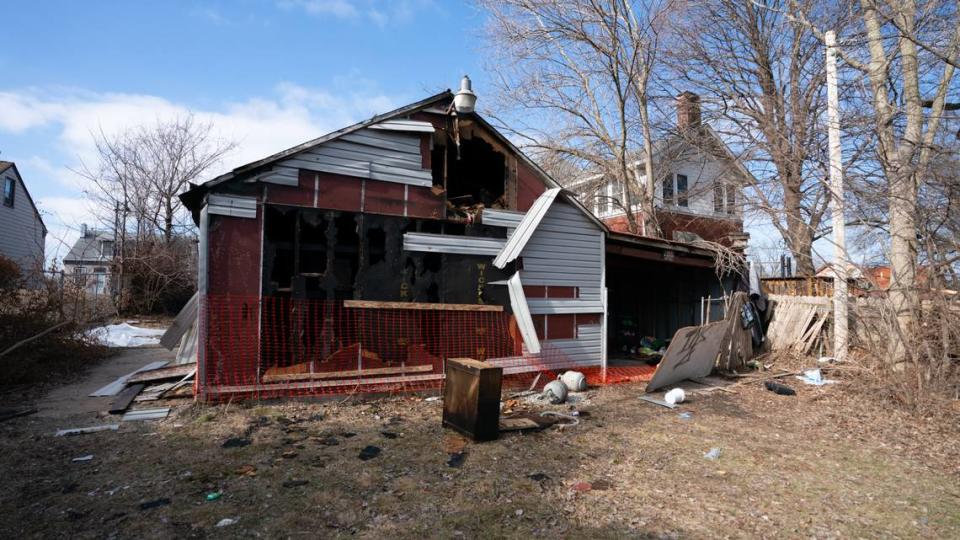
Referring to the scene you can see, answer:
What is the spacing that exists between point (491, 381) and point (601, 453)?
1.56 m

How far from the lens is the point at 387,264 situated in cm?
831

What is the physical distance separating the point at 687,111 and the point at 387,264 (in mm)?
15876

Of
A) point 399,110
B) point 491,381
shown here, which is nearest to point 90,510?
point 491,381

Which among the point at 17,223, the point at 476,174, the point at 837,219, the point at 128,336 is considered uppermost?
the point at 17,223

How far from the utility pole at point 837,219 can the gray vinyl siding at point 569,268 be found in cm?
492

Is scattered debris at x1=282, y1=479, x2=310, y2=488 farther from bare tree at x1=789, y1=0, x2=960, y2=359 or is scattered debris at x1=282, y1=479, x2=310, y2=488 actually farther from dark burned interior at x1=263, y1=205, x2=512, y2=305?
bare tree at x1=789, y1=0, x2=960, y2=359

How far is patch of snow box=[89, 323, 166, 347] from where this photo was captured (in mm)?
14518

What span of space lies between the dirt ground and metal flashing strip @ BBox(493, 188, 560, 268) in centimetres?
304

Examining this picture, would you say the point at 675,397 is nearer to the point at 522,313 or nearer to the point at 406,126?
the point at 522,313

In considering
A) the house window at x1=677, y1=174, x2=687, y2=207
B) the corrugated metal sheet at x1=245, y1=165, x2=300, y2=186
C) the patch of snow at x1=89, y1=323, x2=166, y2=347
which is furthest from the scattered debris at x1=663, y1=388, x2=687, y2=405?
the house window at x1=677, y1=174, x2=687, y2=207

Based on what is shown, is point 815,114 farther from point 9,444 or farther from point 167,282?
point 167,282

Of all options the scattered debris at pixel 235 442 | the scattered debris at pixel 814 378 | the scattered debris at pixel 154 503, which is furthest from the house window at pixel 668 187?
the scattered debris at pixel 154 503

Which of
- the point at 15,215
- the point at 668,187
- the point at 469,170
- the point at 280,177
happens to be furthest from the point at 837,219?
the point at 15,215

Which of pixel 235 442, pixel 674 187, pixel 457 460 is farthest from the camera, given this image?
pixel 674 187
